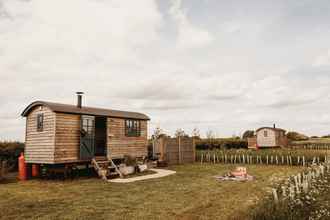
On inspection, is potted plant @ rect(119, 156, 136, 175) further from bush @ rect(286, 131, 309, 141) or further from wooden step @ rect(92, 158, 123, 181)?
bush @ rect(286, 131, 309, 141)

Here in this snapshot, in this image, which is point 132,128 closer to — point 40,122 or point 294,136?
point 40,122

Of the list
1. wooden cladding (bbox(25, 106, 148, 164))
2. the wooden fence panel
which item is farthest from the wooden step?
the wooden fence panel

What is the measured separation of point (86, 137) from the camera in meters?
14.7

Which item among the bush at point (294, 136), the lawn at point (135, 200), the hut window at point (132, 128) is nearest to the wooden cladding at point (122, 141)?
the hut window at point (132, 128)

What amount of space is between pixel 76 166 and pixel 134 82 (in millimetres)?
10470

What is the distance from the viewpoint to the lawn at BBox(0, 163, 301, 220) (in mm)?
6840

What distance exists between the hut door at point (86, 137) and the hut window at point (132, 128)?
2656mm

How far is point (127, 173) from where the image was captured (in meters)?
14.7

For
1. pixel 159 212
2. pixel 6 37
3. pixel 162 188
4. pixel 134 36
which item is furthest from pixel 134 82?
Answer: pixel 159 212

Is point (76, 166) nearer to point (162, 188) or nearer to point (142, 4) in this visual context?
point (162, 188)

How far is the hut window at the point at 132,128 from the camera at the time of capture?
1716cm

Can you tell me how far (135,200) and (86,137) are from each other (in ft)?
24.1

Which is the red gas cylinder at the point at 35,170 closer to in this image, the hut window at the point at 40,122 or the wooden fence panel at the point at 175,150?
the hut window at the point at 40,122

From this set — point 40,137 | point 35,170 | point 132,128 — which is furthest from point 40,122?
point 132,128
